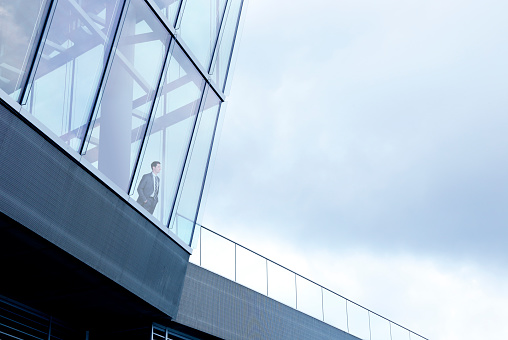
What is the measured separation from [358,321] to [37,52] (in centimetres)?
1839

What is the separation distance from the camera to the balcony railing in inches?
780

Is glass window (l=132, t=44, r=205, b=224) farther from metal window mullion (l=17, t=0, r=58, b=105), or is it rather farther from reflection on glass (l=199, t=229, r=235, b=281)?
reflection on glass (l=199, t=229, r=235, b=281)

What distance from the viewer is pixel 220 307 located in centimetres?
1748

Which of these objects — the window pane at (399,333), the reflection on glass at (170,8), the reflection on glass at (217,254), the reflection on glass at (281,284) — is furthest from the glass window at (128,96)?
the window pane at (399,333)

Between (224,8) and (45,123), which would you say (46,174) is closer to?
(45,123)

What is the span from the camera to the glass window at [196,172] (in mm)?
14641

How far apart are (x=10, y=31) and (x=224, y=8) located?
727 centimetres

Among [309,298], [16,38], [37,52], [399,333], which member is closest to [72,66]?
[37,52]

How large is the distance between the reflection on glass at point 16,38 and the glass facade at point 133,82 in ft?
0.05

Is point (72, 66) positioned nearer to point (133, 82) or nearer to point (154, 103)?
point (133, 82)

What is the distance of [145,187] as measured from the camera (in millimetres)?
13219

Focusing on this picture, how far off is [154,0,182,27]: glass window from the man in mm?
2791

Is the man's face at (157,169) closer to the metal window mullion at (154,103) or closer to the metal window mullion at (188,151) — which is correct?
the metal window mullion at (154,103)

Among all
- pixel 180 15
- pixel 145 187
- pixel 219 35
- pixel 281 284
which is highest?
pixel 219 35
